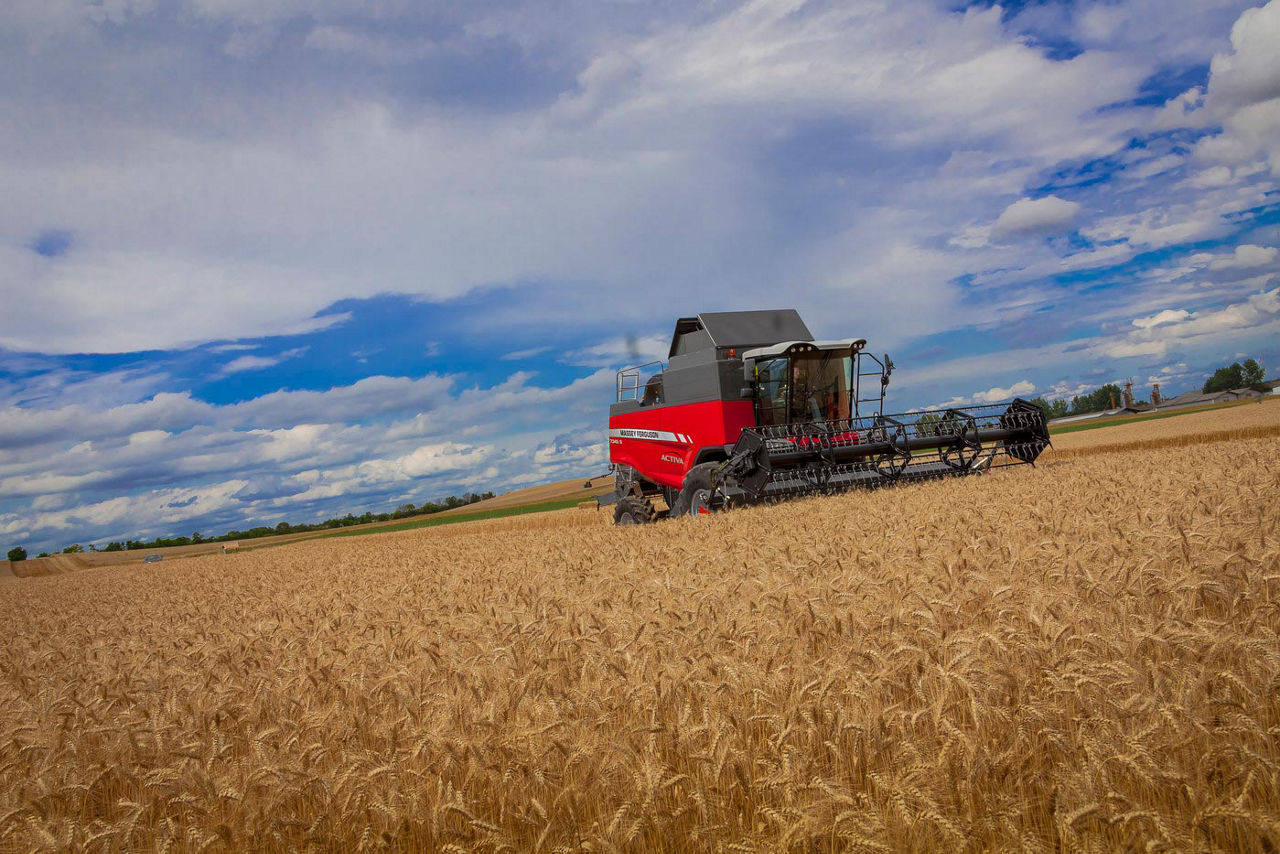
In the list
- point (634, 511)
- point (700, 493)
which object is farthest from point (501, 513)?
point (700, 493)

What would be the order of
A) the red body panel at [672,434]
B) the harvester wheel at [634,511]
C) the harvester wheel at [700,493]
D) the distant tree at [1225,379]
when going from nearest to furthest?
the harvester wheel at [700,493], the red body panel at [672,434], the harvester wheel at [634,511], the distant tree at [1225,379]

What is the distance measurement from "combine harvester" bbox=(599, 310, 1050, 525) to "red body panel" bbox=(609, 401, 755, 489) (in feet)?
0.08

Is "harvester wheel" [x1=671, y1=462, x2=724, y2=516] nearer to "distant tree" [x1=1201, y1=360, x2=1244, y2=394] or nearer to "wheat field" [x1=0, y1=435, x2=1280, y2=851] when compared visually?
"wheat field" [x1=0, y1=435, x2=1280, y2=851]

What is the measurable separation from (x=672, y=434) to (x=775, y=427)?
3.12 meters

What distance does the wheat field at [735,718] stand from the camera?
2.41 m

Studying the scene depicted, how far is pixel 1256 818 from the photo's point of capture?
7.14 ft

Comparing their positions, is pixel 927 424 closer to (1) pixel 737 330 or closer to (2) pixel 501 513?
(1) pixel 737 330

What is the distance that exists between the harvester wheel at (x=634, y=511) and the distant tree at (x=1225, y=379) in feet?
399

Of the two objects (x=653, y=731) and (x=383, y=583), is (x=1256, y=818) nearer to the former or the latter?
(x=653, y=731)

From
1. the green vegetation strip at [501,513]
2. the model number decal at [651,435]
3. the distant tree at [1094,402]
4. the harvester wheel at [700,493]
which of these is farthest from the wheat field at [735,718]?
the distant tree at [1094,402]

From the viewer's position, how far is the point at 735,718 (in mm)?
2910

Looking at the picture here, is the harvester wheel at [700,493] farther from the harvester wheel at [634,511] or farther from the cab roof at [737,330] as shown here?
the cab roof at [737,330]

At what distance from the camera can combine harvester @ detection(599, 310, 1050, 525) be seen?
13625 millimetres

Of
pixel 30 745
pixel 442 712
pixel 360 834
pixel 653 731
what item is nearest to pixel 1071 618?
pixel 653 731
